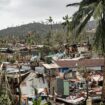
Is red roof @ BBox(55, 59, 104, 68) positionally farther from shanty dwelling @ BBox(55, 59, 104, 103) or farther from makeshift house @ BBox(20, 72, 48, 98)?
makeshift house @ BBox(20, 72, 48, 98)

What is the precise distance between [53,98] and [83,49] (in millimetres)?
48841

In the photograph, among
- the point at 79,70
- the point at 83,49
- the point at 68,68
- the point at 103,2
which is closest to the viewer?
the point at 103,2

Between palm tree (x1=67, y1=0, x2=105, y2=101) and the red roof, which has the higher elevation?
palm tree (x1=67, y1=0, x2=105, y2=101)

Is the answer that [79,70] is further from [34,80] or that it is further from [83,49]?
[83,49]

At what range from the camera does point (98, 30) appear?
28.1 metres

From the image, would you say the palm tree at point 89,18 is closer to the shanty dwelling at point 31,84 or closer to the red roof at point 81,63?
the shanty dwelling at point 31,84

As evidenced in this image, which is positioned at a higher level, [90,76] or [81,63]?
[81,63]

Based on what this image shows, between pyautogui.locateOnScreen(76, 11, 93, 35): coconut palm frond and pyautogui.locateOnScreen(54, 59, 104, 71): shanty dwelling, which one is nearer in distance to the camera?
pyautogui.locateOnScreen(76, 11, 93, 35): coconut palm frond

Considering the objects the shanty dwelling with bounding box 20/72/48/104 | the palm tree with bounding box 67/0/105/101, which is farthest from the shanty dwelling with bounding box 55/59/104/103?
the palm tree with bounding box 67/0/105/101

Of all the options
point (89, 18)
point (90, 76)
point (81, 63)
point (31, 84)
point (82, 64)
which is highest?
point (89, 18)

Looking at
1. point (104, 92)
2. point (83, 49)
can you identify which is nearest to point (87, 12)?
point (104, 92)

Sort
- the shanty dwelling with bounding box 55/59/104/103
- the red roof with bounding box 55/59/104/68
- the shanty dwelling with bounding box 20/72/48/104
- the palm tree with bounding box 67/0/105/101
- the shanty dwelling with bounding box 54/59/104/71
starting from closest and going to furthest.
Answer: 1. the palm tree with bounding box 67/0/105/101
2. the shanty dwelling with bounding box 20/72/48/104
3. the shanty dwelling with bounding box 55/59/104/103
4. the shanty dwelling with bounding box 54/59/104/71
5. the red roof with bounding box 55/59/104/68

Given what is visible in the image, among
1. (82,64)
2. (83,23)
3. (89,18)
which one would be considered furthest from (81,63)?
(89,18)

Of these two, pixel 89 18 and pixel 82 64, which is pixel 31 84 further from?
pixel 82 64
